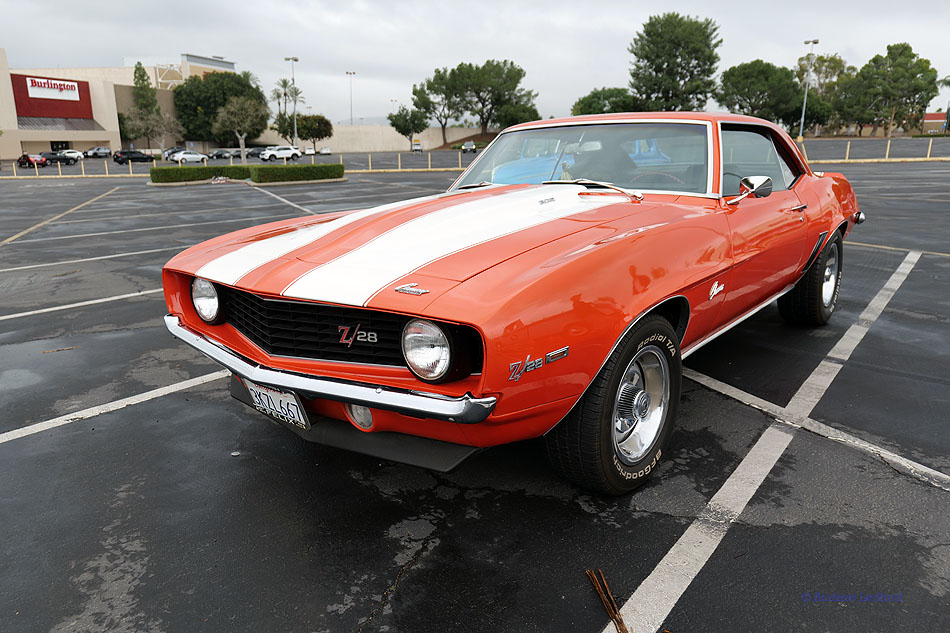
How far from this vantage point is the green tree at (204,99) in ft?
234

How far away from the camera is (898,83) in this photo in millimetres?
77062

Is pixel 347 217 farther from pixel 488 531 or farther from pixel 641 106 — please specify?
pixel 641 106

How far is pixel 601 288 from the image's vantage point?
2.21m

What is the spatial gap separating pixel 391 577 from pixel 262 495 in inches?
32.2

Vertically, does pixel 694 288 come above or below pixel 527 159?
below

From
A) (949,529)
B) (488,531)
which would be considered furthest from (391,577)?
(949,529)

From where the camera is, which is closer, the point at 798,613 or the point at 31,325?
the point at 798,613

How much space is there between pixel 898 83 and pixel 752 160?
91549mm

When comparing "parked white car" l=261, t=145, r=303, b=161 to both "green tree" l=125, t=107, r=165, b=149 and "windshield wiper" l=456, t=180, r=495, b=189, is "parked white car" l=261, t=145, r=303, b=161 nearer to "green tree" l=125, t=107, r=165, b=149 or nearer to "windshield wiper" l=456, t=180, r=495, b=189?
"green tree" l=125, t=107, r=165, b=149

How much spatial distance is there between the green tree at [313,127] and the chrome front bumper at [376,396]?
7576 cm

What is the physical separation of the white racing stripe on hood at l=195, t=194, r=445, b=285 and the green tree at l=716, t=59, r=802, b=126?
79.1m

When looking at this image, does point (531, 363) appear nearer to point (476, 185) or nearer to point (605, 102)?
point (476, 185)

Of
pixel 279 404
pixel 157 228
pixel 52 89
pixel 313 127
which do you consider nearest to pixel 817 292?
pixel 279 404

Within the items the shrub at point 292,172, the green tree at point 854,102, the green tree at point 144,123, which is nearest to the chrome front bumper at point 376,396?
the shrub at point 292,172
